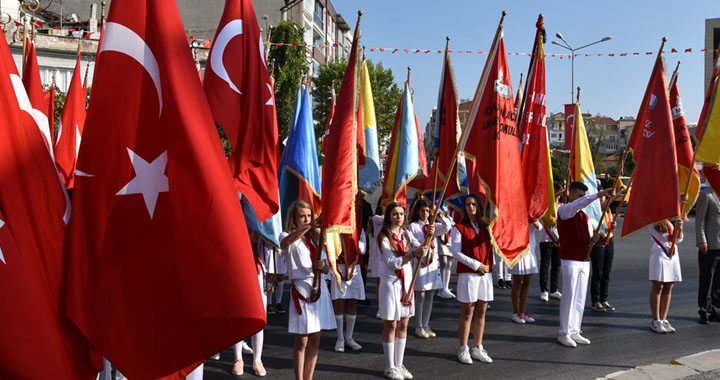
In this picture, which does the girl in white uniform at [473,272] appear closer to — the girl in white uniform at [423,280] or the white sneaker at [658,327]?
the girl in white uniform at [423,280]

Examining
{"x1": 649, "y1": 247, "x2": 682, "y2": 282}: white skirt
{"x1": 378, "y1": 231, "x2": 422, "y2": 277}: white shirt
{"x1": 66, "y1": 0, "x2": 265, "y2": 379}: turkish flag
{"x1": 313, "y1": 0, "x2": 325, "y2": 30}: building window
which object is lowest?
{"x1": 649, "y1": 247, "x2": 682, "y2": 282}: white skirt

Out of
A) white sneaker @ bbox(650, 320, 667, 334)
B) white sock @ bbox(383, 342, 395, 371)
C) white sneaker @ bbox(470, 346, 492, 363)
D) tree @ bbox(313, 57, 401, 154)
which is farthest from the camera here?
tree @ bbox(313, 57, 401, 154)

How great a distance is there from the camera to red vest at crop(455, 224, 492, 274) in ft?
23.0

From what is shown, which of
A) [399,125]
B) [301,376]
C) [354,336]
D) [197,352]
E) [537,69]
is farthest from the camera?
[399,125]

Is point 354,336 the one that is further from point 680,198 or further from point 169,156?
point 169,156

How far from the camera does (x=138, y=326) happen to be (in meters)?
2.88

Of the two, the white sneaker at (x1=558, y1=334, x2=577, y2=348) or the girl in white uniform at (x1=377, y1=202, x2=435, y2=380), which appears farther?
the white sneaker at (x1=558, y1=334, x2=577, y2=348)

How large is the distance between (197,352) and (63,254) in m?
0.80

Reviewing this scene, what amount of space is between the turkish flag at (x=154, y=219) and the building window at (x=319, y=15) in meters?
49.6

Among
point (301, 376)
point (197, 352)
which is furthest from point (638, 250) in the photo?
point (197, 352)

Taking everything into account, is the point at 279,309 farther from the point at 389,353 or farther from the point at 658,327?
the point at 658,327

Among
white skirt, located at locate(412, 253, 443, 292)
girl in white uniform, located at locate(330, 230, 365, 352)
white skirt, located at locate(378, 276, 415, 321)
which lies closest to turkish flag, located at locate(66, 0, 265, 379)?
white skirt, located at locate(378, 276, 415, 321)

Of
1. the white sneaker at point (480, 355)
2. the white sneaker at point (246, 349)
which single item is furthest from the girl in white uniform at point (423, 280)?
the white sneaker at point (246, 349)

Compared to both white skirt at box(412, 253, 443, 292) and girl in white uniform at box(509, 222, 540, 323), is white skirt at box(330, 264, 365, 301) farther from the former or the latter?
girl in white uniform at box(509, 222, 540, 323)
